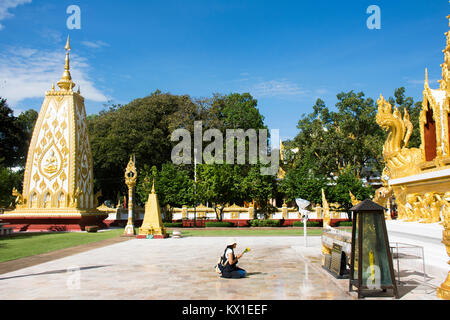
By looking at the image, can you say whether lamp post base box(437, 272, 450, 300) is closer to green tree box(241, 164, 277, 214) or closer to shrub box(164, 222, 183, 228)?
green tree box(241, 164, 277, 214)

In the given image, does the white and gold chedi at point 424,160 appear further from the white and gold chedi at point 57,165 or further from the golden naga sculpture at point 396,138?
the white and gold chedi at point 57,165

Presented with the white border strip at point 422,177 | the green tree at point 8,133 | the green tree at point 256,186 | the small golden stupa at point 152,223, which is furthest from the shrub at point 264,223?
the green tree at point 8,133

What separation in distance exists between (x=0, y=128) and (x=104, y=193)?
46.9ft

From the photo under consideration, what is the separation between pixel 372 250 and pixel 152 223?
58.8 ft

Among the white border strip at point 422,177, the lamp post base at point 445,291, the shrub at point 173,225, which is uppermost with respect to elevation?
the white border strip at point 422,177

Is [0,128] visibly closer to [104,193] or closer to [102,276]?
[104,193]

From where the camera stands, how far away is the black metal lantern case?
734cm

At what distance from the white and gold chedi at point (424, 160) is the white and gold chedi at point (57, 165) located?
25.6 m

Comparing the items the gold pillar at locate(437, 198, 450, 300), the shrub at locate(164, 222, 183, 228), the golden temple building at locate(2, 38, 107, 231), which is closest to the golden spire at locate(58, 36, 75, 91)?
the golden temple building at locate(2, 38, 107, 231)

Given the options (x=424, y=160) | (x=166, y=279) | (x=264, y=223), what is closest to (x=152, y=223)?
(x=264, y=223)

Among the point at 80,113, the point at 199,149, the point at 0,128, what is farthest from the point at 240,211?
the point at 0,128

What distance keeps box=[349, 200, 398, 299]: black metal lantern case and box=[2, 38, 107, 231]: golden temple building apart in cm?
2661

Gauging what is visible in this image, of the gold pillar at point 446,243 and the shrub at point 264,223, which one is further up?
the gold pillar at point 446,243

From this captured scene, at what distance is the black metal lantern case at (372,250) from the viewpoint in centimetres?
734
